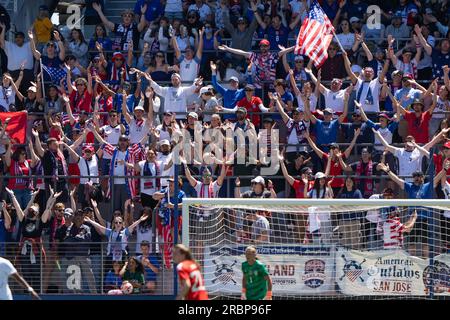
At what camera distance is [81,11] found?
29.8m

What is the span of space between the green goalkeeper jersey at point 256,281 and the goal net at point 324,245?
188 cm

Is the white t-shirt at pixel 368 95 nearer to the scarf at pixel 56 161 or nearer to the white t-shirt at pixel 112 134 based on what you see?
the white t-shirt at pixel 112 134

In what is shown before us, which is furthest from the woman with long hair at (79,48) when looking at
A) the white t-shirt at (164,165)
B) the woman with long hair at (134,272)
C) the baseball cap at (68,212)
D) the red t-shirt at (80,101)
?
the woman with long hair at (134,272)

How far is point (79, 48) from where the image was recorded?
27.4 m

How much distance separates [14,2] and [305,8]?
644 cm

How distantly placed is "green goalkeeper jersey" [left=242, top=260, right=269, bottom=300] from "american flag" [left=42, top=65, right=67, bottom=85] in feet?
31.2

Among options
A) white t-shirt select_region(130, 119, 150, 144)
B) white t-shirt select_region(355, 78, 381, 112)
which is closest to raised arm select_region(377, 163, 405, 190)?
white t-shirt select_region(355, 78, 381, 112)

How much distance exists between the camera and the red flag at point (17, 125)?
81.9 feet

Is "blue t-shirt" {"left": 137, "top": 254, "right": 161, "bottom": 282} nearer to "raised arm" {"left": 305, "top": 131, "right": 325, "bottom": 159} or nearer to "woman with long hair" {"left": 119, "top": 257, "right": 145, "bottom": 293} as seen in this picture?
"woman with long hair" {"left": 119, "top": 257, "right": 145, "bottom": 293}

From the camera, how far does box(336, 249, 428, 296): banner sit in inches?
787

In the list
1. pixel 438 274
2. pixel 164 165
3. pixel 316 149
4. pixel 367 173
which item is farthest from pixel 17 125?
pixel 438 274

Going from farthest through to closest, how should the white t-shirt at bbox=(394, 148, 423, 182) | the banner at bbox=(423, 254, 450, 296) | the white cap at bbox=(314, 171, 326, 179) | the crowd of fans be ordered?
the white t-shirt at bbox=(394, 148, 423, 182) < the white cap at bbox=(314, 171, 326, 179) < the crowd of fans < the banner at bbox=(423, 254, 450, 296)
